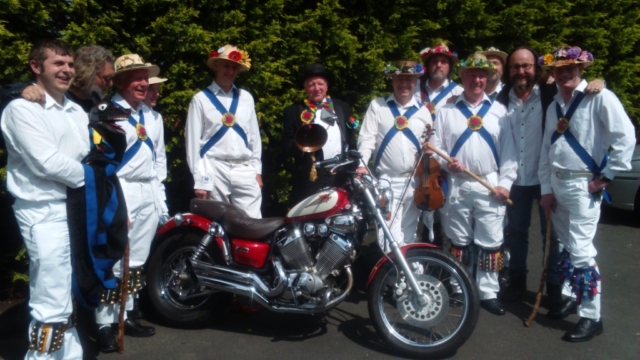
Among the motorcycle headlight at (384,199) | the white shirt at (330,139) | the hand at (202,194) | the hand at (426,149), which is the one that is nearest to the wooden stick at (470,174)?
the hand at (426,149)

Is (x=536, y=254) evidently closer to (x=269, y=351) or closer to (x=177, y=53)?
(x=269, y=351)

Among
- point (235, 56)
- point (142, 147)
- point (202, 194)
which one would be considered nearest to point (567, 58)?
point (235, 56)

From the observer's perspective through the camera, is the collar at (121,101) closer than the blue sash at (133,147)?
No

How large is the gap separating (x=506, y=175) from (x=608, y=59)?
553cm

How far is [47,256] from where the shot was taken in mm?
3238

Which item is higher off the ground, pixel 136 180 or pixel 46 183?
pixel 46 183

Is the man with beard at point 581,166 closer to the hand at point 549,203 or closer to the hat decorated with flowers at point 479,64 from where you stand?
the hand at point 549,203

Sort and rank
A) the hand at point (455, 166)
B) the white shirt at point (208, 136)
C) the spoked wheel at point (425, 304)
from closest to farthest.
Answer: the spoked wheel at point (425, 304) < the hand at point (455, 166) < the white shirt at point (208, 136)

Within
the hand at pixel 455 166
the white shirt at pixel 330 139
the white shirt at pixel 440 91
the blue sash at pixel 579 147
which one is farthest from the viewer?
the white shirt at pixel 440 91

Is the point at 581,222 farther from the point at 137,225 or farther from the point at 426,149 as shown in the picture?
the point at 137,225

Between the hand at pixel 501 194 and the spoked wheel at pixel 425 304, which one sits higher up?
the hand at pixel 501 194

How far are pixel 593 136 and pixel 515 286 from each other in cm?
151

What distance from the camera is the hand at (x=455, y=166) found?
460 centimetres

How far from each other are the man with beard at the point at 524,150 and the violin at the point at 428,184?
70cm
